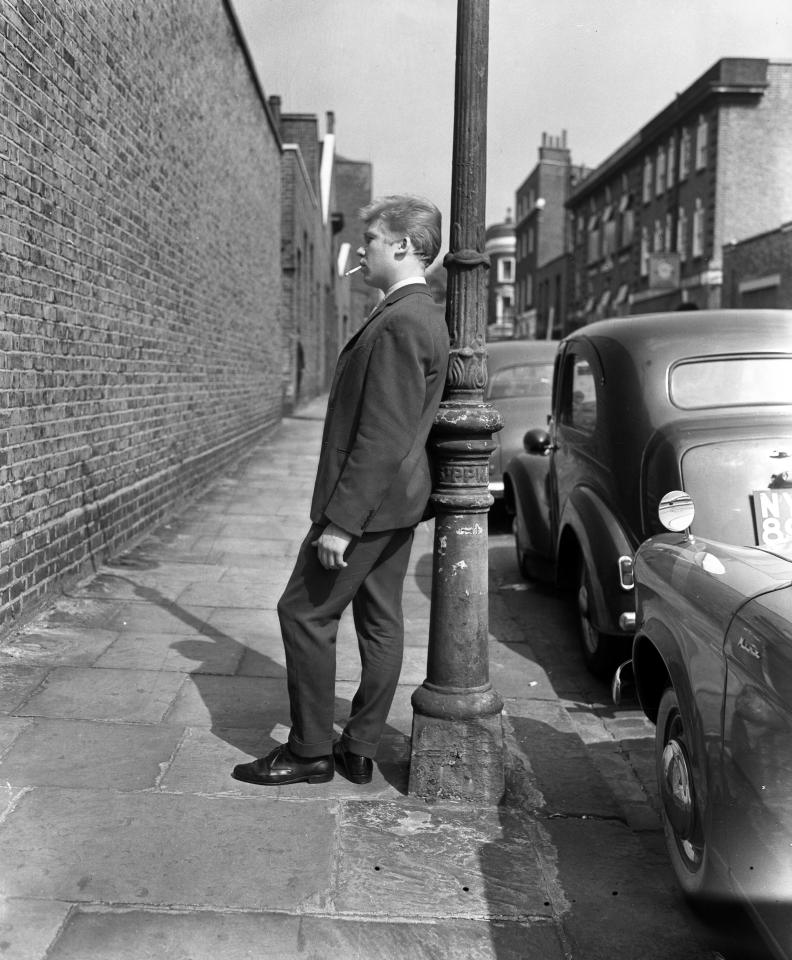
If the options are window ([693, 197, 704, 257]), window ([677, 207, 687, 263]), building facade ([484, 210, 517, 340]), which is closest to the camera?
window ([693, 197, 704, 257])

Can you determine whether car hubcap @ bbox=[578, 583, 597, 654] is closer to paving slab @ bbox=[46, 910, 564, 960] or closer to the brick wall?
paving slab @ bbox=[46, 910, 564, 960]

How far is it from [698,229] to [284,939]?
120ft

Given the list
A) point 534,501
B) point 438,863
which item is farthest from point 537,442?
point 438,863

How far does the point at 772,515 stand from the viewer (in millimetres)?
4316

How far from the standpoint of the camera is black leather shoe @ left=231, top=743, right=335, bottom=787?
342 centimetres

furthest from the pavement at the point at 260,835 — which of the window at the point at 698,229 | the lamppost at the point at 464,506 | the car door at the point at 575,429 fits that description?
the window at the point at 698,229

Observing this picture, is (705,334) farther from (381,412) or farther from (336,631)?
(336,631)

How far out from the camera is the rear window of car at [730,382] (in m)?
4.80

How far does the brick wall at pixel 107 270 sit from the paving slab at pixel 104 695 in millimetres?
660

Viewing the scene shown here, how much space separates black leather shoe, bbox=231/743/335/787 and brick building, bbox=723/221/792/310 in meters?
25.5

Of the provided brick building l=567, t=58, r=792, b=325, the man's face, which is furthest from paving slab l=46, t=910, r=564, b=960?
brick building l=567, t=58, r=792, b=325

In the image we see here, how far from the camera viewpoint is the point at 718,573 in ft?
8.45

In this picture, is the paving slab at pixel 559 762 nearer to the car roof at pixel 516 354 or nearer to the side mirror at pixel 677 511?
the side mirror at pixel 677 511

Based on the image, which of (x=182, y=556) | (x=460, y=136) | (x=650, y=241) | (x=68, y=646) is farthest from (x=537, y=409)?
(x=650, y=241)
